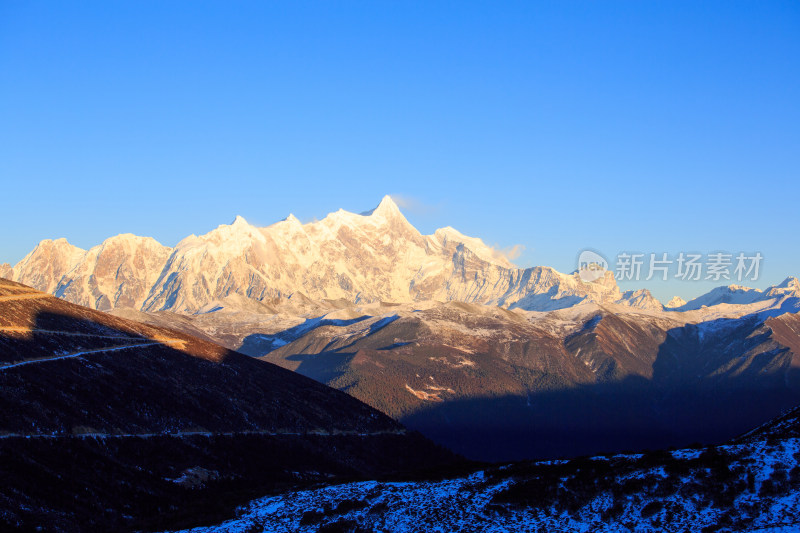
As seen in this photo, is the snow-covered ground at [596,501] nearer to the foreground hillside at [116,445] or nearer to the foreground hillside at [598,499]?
the foreground hillside at [598,499]

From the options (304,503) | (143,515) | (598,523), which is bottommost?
(143,515)

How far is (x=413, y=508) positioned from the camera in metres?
84.9

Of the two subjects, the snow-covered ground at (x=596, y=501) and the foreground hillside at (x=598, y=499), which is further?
the foreground hillside at (x=598, y=499)

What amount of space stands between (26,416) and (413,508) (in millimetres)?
74865

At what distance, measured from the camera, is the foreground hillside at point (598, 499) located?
74875 millimetres

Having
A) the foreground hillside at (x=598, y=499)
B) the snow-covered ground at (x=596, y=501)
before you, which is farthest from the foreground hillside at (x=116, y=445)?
the foreground hillside at (x=598, y=499)

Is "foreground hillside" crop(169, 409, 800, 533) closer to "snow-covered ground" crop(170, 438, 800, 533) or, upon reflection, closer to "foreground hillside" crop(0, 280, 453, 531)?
"snow-covered ground" crop(170, 438, 800, 533)

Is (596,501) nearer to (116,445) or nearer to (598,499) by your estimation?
(598,499)

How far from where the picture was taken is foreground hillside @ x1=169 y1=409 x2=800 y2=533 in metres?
74.9

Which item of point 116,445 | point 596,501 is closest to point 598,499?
point 596,501

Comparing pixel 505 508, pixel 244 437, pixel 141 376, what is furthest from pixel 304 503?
pixel 141 376

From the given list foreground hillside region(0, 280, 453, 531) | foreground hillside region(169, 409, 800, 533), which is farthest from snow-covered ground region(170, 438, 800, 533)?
foreground hillside region(0, 280, 453, 531)

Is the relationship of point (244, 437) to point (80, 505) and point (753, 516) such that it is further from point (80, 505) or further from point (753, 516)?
point (753, 516)

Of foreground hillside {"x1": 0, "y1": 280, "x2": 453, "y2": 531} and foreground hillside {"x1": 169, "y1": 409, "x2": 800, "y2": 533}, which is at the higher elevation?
foreground hillside {"x1": 169, "y1": 409, "x2": 800, "y2": 533}
